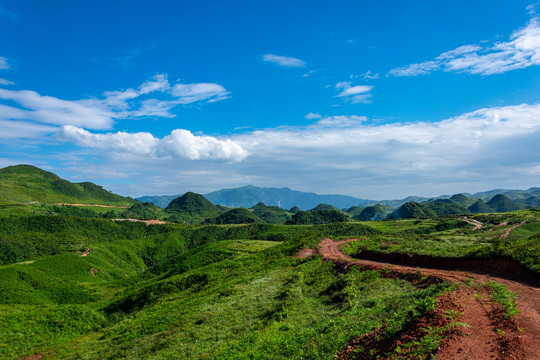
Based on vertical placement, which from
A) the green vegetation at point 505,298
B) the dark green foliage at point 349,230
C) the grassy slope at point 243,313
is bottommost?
the dark green foliage at point 349,230

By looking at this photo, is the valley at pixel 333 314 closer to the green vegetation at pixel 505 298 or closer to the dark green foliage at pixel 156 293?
the green vegetation at pixel 505 298

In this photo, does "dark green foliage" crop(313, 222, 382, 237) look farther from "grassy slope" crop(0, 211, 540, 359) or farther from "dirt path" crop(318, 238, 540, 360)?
"dirt path" crop(318, 238, 540, 360)

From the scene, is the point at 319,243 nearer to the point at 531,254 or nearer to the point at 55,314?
the point at 531,254

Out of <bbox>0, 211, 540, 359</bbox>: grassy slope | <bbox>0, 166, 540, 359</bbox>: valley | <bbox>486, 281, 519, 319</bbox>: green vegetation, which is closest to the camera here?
<bbox>0, 166, 540, 359</bbox>: valley

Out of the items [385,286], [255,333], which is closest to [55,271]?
[255,333]

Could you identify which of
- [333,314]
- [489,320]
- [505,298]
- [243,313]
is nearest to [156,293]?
[243,313]

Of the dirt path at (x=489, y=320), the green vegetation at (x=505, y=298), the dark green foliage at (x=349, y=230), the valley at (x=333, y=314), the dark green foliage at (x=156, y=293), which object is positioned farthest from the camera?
the dark green foliage at (x=349, y=230)

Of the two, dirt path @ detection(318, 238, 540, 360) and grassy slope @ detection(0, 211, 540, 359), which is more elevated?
dirt path @ detection(318, 238, 540, 360)

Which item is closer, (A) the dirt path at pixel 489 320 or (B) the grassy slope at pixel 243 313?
(A) the dirt path at pixel 489 320

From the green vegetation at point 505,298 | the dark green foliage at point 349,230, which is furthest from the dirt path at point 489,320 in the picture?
the dark green foliage at point 349,230

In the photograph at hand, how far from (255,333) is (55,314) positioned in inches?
1752

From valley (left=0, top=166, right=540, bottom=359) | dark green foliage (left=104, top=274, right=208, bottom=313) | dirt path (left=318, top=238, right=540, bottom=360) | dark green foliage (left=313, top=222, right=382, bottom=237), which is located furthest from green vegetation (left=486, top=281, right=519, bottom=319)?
dark green foliage (left=313, top=222, right=382, bottom=237)

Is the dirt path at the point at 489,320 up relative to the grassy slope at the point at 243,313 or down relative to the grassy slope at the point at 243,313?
up

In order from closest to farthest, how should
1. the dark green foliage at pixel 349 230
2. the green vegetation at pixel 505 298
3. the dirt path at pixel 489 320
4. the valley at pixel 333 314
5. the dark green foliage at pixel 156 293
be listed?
1. the dirt path at pixel 489 320
2. the valley at pixel 333 314
3. the green vegetation at pixel 505 298
4. the dark green foliage at pixel 156 293
5. the dark green foliage at pixel 349 230
